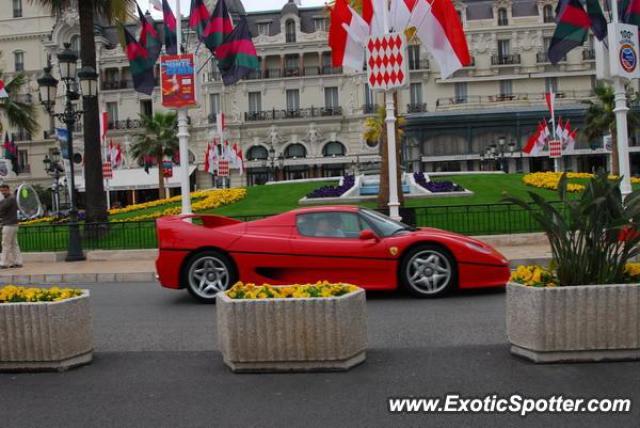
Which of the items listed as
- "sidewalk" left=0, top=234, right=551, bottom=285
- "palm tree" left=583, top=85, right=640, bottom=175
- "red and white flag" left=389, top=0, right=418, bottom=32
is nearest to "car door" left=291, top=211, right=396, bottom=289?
"sidewalk" left=0, top=234, right=551, bottom=285

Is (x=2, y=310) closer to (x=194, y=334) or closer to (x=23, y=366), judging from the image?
(x=23, y=366)

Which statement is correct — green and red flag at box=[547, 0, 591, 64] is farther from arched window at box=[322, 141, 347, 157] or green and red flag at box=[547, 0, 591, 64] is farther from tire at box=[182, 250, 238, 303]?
arched window at box=[322, 141, 347, 157]

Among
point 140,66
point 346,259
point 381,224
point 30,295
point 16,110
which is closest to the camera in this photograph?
point 30,295

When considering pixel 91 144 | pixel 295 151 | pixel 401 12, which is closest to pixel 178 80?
pixel 401 12

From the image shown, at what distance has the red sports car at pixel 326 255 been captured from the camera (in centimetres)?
920

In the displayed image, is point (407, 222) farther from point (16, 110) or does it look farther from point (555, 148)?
point (555, 148)

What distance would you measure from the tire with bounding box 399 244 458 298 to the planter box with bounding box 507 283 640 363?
3.86 m

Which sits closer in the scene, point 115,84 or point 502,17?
point 502,17

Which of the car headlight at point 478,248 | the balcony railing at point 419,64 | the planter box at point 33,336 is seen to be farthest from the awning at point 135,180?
the planter box at point 33,336

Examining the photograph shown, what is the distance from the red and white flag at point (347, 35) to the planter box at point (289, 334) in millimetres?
10382

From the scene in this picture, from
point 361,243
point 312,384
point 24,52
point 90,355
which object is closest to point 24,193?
point 361,243

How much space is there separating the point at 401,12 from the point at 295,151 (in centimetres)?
4285

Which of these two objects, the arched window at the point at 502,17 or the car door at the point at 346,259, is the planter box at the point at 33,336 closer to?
the car door at the point at 346,259

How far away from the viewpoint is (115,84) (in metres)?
60.8
